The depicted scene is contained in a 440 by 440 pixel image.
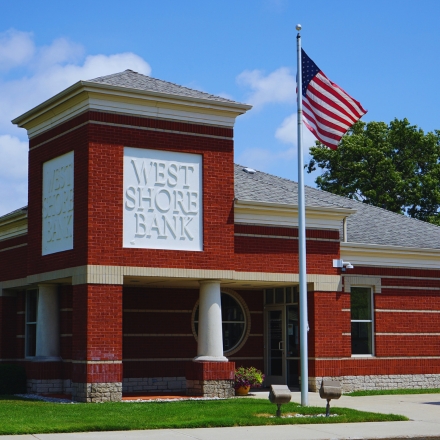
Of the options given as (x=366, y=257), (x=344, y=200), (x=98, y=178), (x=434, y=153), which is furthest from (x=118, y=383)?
(x=434, y=153)

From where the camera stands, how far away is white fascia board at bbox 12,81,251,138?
21.9 metres

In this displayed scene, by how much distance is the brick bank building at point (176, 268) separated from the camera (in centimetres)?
2178

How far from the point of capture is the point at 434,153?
49250 millimetres

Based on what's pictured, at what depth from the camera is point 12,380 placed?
79.7ft

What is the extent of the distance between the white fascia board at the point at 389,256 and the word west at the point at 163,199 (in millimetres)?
5753

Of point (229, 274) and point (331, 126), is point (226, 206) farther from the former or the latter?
point (331, 126)

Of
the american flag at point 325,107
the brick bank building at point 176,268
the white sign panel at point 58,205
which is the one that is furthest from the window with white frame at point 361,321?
the white sign panel at point 58,205

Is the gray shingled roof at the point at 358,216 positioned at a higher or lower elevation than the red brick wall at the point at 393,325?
higher

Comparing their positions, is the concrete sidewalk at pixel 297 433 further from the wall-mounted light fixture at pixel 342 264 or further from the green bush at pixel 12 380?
the green bush at pixel 12 380

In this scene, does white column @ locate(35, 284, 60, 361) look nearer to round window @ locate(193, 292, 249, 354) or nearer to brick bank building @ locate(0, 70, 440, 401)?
brick bank building @ locate(0, 70, 440, 401)

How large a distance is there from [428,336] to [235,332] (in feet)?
21.3

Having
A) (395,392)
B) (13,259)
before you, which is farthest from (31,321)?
(395,392)

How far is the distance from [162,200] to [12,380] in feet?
22.5

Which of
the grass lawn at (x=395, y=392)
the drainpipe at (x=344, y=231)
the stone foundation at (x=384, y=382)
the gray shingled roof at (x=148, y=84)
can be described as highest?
the gray shingled roof at (x=148, y=84)
